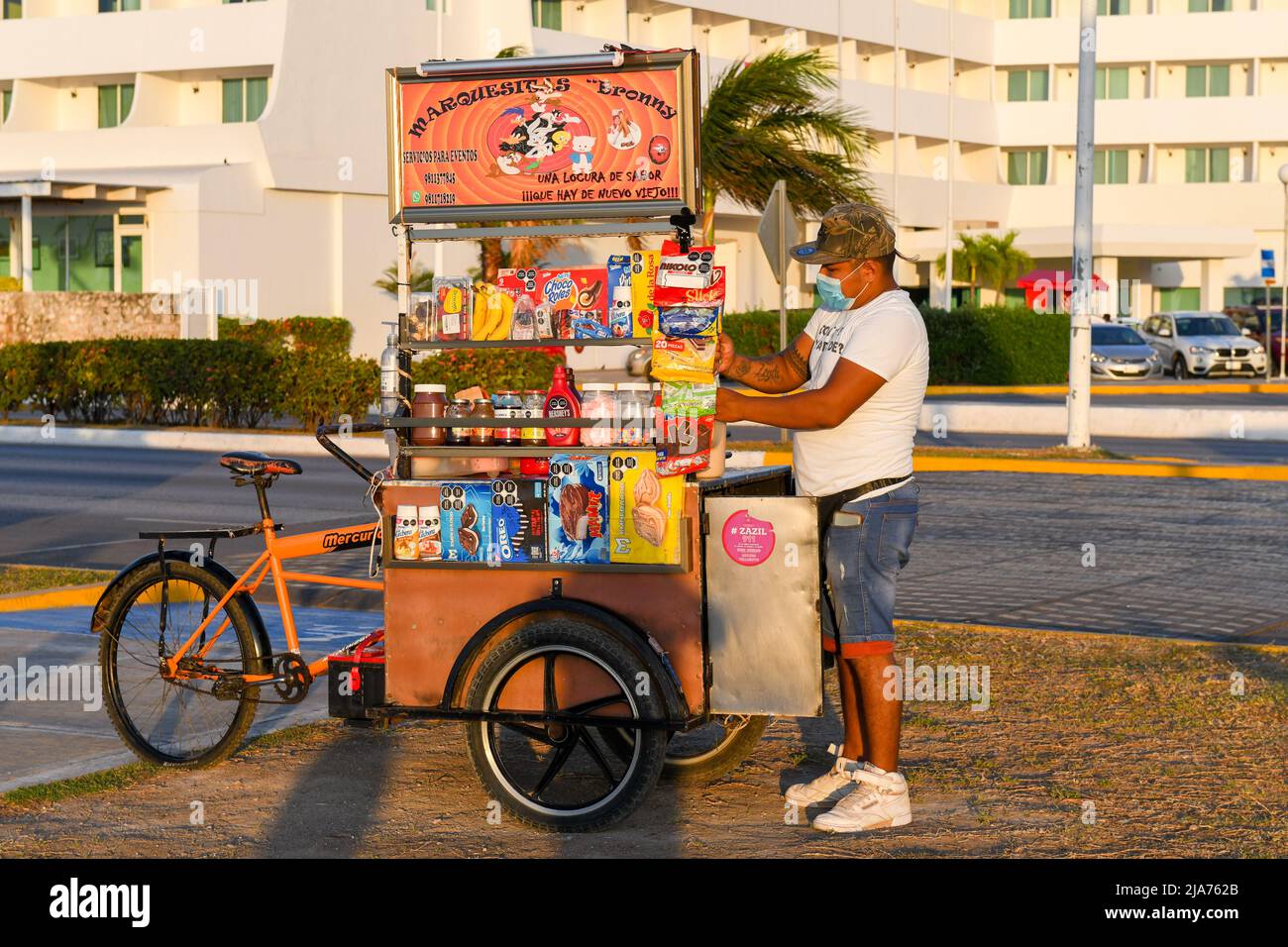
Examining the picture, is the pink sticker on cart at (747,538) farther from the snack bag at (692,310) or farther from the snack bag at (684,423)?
the snack bag at (692,310)

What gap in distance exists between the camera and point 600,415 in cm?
632

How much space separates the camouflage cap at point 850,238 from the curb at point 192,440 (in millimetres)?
17153

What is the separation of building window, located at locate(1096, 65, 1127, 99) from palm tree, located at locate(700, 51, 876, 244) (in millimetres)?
44692

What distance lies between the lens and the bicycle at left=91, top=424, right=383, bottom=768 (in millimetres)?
6992

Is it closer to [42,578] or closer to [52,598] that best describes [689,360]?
[52,598]

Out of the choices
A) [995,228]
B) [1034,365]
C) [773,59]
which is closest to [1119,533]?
[773,59]

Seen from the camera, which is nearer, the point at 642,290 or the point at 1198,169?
the point at 642,290

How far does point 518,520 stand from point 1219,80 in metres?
68.5

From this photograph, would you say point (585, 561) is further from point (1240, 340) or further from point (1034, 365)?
point (1240, 340)

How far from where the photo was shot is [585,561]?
625cm

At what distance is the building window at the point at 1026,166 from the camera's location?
7075cm

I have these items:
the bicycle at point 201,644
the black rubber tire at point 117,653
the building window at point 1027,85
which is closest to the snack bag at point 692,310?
the bicycle at point 201,644

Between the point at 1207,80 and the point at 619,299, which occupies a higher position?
the point at 1207,80

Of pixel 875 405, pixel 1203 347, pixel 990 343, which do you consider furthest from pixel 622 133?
pixel 1203 347
